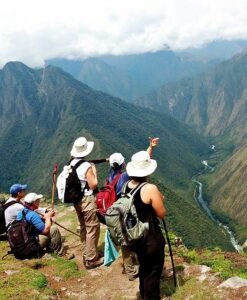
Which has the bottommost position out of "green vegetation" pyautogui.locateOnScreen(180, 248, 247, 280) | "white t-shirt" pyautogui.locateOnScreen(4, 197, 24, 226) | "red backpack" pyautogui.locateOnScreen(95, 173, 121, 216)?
Result: "green vegetation" pyautogui.locateOnScreen(180, 248, 247, 280)

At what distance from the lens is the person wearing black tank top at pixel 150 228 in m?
12.4

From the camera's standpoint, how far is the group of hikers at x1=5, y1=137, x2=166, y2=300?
1259 cm

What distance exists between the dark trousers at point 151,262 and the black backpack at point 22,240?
25.0 ft

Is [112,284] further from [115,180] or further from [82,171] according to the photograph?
[82,171]

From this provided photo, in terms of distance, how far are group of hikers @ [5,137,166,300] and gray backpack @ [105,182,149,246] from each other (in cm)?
19

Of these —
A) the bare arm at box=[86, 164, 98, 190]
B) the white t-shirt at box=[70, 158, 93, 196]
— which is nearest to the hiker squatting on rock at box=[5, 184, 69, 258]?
the white t-shirt at box=[70, 158, 93, 196]

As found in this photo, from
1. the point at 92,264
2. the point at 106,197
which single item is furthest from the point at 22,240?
the point at 106,197

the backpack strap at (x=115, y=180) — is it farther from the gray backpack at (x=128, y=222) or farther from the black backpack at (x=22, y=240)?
the gray backpack at (x=128, y=222)

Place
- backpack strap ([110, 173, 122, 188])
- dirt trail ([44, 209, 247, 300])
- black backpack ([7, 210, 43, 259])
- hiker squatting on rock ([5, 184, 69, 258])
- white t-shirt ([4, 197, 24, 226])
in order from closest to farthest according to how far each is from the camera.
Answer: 1. dirt trail ([44, 209, 247, 300])
2. backpack strap ([110, 173, 122, 188])
3. hiker squatting on rock ([5, 184, 69, 258])
4. black backpack ([7, 210, 43, 259])
5. white t-shirt ([4, 197, 24, 226])

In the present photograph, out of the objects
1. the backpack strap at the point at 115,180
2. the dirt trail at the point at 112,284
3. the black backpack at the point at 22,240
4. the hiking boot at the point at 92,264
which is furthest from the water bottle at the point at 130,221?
the black backpack at the point at 22,240

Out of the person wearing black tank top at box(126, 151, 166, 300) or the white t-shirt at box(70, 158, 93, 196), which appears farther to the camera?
the white t-shirt at box(70, 158, 93, 196)

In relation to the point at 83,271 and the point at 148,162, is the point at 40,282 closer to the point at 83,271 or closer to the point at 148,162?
the point at 83,271

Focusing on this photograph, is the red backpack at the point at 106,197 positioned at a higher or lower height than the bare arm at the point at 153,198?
lower

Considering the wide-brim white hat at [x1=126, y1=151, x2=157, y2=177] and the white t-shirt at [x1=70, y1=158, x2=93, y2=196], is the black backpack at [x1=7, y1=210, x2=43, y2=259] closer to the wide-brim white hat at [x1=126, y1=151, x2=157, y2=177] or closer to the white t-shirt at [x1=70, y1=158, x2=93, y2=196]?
the white t-shirt at [x1=70, y1=158, x2=93, y2=196]
